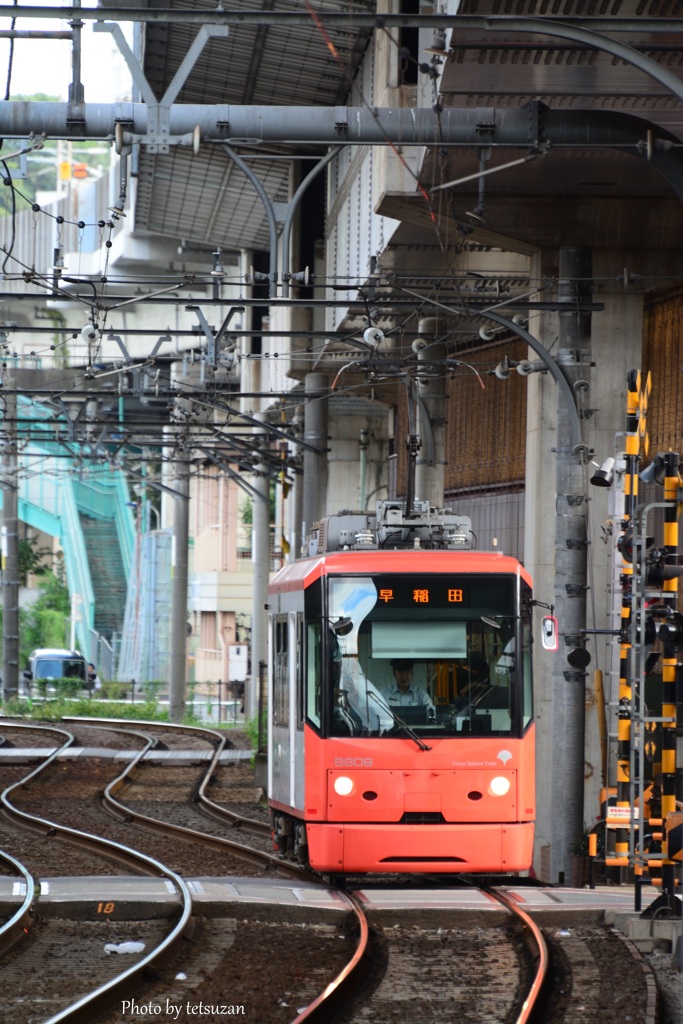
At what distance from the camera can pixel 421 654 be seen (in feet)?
48.5

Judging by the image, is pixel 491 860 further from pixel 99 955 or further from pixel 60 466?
Result: pixel 60 466

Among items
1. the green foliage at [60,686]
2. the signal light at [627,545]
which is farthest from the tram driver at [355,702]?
the green foliage at [60,686]

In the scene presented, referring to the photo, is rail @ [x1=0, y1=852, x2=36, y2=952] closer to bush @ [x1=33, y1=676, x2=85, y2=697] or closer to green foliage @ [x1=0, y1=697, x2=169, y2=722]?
green foliage @ [x1=0, y1=697, x2=169, y2=722]

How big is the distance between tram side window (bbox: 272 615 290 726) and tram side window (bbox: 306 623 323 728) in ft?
3.74

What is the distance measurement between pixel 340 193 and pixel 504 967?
20901 mm

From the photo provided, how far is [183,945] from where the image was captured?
1202 centimetres

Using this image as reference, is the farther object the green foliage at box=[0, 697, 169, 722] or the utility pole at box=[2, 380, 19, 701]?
the utility pole at box=[2, 380, 19, 701]

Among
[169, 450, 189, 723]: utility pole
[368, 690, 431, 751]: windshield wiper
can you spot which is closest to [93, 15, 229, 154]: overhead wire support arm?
[368, 690, 431, 751]: windshield wiper

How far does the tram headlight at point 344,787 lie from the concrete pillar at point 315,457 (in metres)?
17.4

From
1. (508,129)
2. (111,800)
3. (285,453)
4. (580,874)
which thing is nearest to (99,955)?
(508,129)

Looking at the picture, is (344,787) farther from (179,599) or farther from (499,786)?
(179,599)

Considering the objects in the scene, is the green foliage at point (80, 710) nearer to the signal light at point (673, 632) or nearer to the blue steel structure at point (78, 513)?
the blue steel structure at point (78, 513)

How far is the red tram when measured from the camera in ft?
47.8

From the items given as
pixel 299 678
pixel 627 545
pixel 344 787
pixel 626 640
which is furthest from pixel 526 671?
pixel 299 678
